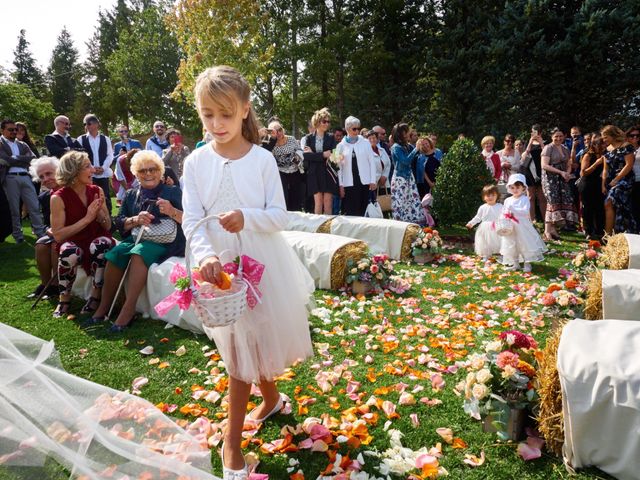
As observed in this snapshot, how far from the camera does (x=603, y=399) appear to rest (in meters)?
2.23

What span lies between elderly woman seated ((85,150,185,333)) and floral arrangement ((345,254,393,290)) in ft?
7.47

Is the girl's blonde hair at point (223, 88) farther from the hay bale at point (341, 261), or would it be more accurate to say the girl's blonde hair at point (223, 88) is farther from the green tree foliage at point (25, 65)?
the green tree foliage at point (25, 65)

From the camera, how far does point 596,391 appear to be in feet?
7.35

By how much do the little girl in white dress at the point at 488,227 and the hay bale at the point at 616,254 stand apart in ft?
8.41

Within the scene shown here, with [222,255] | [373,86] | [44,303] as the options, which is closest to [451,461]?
[222,255]

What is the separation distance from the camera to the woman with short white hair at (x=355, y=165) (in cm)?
911

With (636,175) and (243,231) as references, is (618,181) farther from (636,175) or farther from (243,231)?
(243,231)

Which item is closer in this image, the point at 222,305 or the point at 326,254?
the point at 222,305

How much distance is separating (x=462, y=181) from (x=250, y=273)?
762cm

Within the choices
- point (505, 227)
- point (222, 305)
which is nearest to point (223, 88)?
point (222, 305)

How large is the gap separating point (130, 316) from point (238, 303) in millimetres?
3270

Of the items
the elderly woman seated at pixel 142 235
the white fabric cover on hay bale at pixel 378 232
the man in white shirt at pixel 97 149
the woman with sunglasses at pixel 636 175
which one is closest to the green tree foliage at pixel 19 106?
the man in white shirt at pixel 97 149

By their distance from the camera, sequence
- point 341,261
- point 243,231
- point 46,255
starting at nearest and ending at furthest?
point 243,231 < point 46,255 < point 341,261

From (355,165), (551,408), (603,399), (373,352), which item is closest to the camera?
(603,399)
